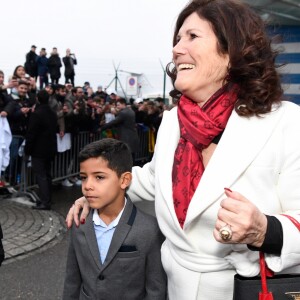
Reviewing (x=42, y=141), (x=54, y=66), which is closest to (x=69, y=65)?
(x=54, y=66)

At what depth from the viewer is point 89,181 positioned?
206 cm

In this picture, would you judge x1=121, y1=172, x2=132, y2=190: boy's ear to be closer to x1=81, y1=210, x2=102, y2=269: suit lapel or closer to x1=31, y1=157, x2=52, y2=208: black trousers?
x1=81, y1=210, x2=102, y2=269: suit lapel

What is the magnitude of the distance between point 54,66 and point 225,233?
18444 millimetres

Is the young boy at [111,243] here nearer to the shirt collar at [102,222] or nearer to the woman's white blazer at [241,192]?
the shirt collar at [102,222]

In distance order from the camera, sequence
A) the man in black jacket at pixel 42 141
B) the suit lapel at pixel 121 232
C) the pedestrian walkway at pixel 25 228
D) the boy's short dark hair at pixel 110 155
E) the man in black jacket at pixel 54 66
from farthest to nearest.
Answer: the man in black jacket at pixel 54 66 → the man in black jacket at pixel 42 141 → the pedestrian walkway at pixel 25 228 → the boy's short dark hair at pixel 110 155 → the suit lapel at pixel 121 232

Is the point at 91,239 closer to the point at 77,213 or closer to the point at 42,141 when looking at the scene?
the point at 77,213

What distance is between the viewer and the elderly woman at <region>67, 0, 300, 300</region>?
150 centimetres

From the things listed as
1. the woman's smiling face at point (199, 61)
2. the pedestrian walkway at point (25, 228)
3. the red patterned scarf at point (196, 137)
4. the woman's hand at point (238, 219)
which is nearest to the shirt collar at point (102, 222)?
the red patterned scarf at point (196, 137)

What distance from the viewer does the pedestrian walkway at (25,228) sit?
502cm

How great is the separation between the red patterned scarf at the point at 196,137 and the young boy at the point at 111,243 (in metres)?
0.46

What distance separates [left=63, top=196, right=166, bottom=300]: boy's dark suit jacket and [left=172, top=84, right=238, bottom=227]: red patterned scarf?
1.46 feet

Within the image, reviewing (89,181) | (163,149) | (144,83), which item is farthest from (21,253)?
(144,83)

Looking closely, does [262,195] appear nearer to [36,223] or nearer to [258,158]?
Answer: [258,158]

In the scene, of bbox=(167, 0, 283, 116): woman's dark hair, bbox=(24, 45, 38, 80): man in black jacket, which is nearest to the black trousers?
bbox=(167, 0, 283, 116): woman's dark hair
